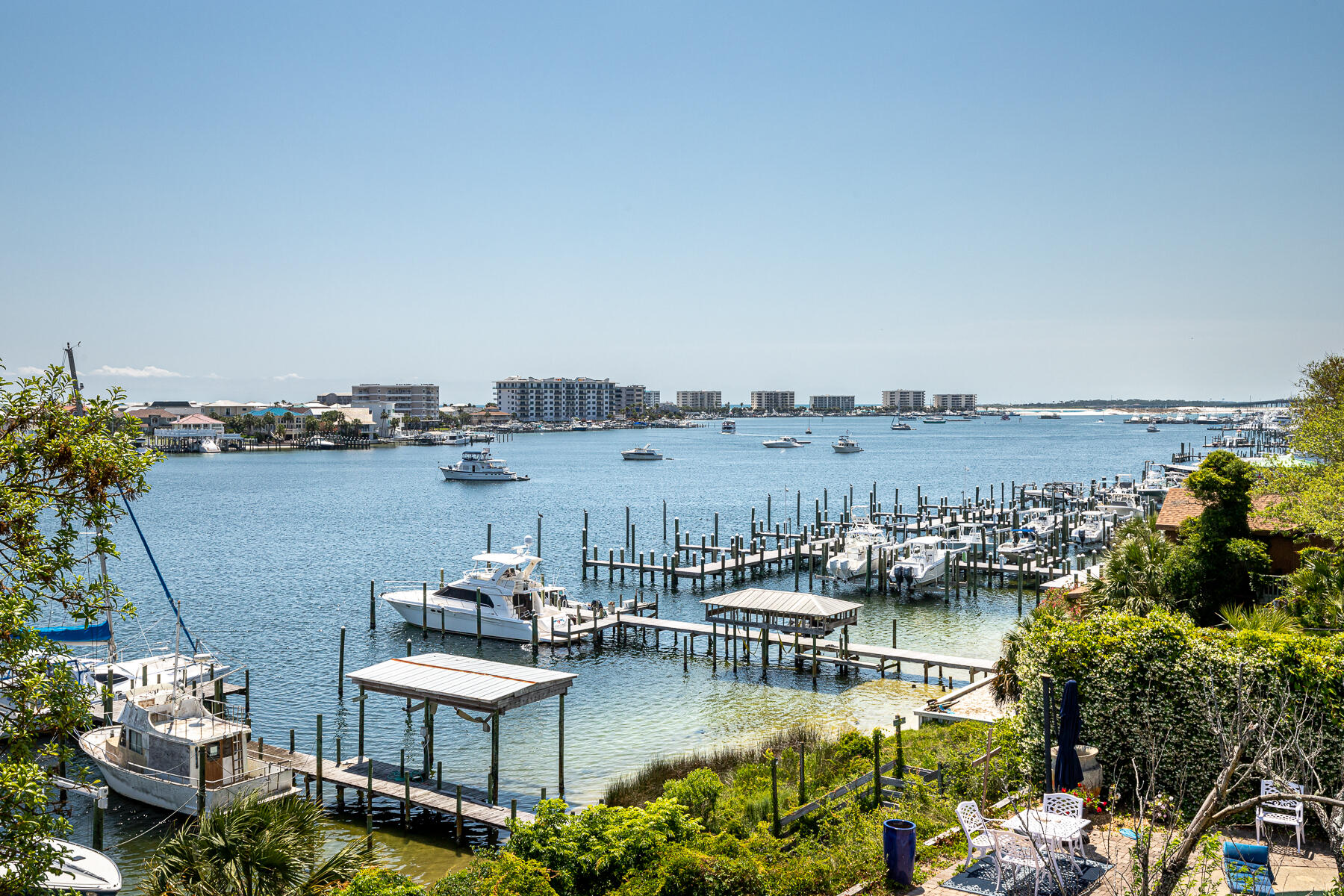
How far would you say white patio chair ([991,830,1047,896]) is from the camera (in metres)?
11.3

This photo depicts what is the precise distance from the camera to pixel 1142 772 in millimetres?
14297

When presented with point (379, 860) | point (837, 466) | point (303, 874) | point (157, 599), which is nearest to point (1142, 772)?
point (303, 874)

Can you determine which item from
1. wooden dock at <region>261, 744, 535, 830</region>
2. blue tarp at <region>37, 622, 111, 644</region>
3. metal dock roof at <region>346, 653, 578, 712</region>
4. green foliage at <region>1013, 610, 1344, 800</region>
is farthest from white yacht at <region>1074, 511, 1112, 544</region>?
blue tarp at <region>37, 622, 111, 644</region>

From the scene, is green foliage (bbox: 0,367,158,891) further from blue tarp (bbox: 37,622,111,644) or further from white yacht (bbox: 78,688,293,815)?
blue tarp (bbox: 37,622,111,644)

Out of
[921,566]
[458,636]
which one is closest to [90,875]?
[458,636]

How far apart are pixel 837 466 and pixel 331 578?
100066mm

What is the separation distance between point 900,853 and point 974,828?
→ 3.23ft

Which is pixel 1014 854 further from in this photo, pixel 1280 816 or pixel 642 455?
pixel 642 455

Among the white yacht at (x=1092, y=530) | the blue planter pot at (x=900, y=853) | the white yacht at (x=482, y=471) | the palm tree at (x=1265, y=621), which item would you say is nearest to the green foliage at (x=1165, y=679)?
the palm tree at (x=1265, y=621)

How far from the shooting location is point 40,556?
8.00m

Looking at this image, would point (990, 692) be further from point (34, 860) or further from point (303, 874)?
point (34, 860)

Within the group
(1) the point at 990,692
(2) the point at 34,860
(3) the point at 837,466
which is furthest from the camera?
(3) the point at 837,466

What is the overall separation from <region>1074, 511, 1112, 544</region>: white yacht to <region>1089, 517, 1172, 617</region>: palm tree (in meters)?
36.1

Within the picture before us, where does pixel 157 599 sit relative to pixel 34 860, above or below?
below
